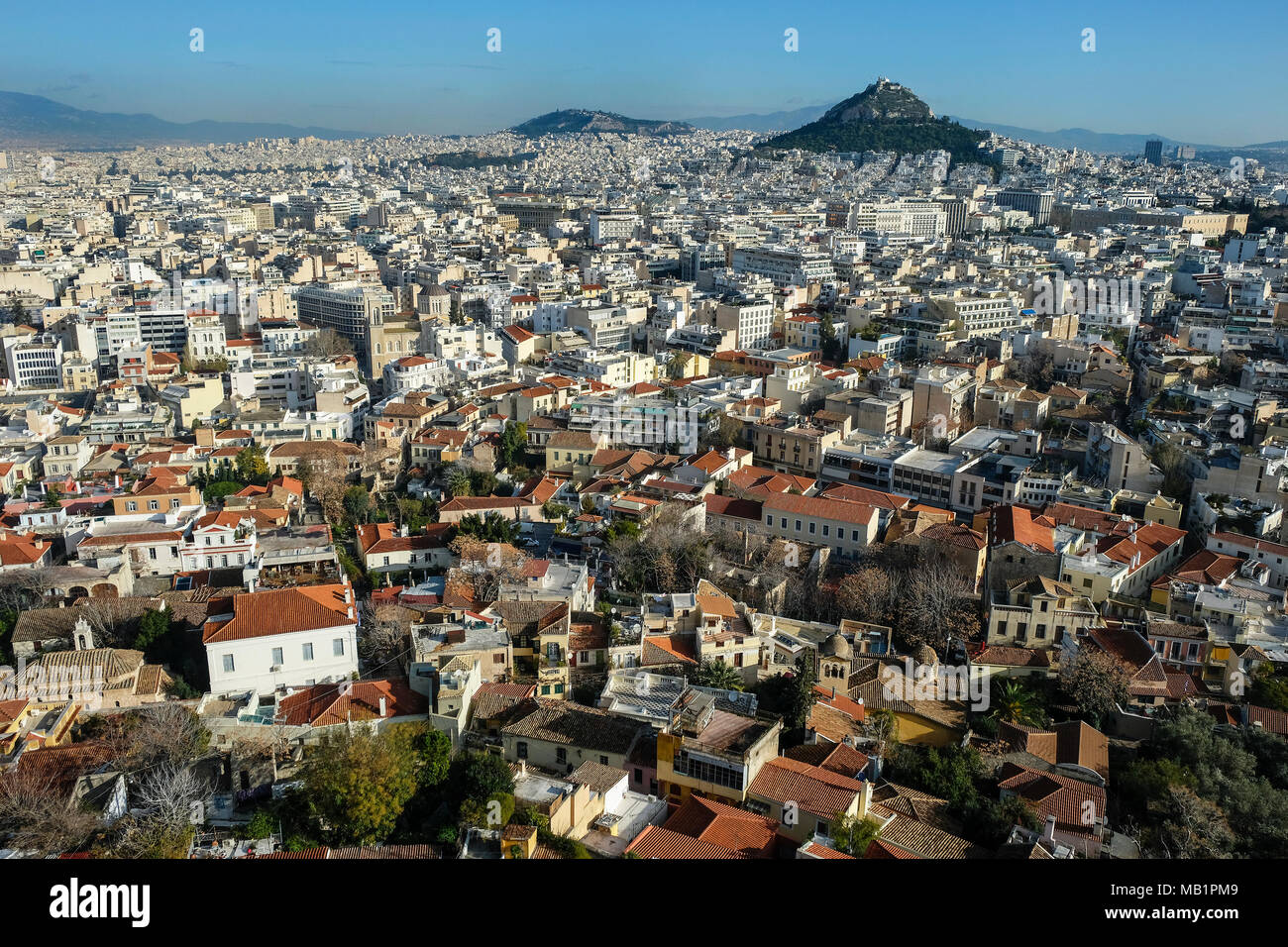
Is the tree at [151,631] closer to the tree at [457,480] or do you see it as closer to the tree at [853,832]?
the tree at [457,480]

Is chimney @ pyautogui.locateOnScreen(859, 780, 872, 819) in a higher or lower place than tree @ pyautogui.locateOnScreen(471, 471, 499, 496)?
lower

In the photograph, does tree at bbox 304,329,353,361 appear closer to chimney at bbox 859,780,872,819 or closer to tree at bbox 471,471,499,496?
tree at bbox 471,471,499,496

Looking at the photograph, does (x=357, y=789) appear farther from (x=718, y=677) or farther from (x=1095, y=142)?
(x=1095, y=142)

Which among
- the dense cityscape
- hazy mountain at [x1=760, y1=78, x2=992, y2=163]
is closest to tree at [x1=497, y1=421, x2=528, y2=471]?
the dense cityscape

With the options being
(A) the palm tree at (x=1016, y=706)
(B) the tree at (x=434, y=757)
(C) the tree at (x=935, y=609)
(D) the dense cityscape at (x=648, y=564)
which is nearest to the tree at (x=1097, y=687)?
(D) the dense cityscape at (x=648, y=564)

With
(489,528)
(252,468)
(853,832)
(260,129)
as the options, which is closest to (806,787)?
(853,832)

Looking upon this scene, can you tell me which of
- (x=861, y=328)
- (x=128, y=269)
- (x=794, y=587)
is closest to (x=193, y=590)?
(x=794, y=587)
